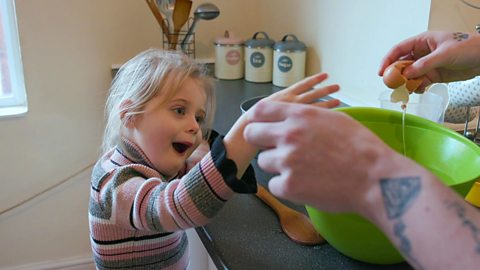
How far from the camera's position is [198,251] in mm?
1088

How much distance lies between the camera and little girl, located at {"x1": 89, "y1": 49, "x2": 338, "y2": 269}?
713 mm

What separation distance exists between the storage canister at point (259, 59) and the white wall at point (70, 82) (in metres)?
0.13

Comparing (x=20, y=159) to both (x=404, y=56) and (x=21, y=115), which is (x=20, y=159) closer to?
(x=21, y=115)

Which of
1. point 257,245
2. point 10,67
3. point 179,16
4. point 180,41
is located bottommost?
point 257,245

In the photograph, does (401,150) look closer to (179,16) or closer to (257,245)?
(257,245)

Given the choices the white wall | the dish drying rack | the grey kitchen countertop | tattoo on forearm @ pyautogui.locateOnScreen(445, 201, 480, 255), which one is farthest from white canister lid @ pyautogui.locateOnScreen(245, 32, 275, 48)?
tattoo on forearm @ pyautogui.locateOnScreen(445, 201, 480, 255)

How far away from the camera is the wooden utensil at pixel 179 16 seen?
5.77ft

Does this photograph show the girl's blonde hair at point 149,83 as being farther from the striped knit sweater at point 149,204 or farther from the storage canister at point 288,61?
the storage canister at point 288,61

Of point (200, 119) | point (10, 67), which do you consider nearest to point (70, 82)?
point (10, 67)

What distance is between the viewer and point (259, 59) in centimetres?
189

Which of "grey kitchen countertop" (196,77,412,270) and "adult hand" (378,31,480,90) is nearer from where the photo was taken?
"grey kitchen countertop" (196,77,412,270)

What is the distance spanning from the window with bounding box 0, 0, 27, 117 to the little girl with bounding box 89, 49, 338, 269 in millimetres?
1021

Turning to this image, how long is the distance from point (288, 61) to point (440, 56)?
2.97 feet

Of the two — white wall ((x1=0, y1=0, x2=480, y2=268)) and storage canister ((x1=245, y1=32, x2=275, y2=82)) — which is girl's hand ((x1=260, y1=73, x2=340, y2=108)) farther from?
storage canister ((x1=245, y1=32, x2=275, y2=82))
